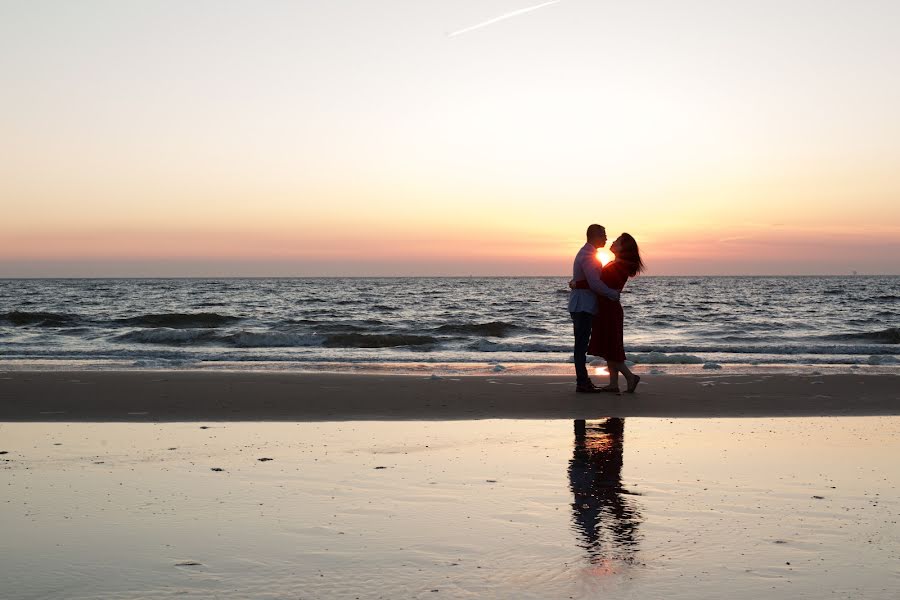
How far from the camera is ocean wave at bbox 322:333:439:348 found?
885 inches

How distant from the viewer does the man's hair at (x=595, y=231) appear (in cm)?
930

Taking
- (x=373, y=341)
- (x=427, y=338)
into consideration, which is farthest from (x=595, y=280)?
(x=427, y=338)

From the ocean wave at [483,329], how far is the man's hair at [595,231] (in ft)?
61.0

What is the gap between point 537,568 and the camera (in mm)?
3242

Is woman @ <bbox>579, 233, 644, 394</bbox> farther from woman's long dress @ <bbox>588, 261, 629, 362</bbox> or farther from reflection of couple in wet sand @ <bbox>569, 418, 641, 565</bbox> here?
reflection of couple in wet sand @ <bbox>569, 418, 641, 565</bbox>

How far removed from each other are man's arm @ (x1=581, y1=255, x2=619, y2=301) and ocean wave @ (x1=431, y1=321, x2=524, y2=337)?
61.1 ft

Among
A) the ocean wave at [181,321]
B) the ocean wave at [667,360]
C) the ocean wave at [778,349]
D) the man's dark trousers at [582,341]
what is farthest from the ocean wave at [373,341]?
the man's dark trousers at [582,341]

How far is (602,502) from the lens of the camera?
14.1ft

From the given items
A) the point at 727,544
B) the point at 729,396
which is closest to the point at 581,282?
the point at 729,396

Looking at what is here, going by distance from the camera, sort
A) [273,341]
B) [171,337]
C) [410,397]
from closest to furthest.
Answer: [410,397], [273,341], [171,337]

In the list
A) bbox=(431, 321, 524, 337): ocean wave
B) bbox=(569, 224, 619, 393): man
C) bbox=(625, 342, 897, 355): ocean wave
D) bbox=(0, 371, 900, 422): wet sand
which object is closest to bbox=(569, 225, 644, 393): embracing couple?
bbox=(569, 224, 619, 393): man

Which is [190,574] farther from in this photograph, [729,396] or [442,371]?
[442,371]

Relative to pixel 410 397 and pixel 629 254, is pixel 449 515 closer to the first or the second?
pixel 410 397

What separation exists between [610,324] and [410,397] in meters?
2.34
